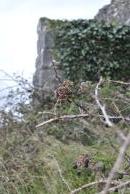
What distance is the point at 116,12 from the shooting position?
42.6 feet

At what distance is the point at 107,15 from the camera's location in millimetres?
13258

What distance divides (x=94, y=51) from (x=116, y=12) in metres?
2.28

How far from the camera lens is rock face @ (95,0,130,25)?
41.2ft

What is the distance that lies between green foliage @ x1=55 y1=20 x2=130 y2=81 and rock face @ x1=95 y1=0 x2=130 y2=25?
0.90m

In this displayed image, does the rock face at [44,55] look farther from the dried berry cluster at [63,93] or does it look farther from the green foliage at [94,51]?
the dried berry cluster at [63,93]

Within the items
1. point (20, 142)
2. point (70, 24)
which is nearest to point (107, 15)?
point (70, 24)

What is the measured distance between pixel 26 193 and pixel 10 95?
5076mm

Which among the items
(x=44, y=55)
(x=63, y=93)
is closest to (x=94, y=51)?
(x=44, y=55)

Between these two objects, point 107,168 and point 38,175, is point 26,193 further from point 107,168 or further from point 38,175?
point 107,168

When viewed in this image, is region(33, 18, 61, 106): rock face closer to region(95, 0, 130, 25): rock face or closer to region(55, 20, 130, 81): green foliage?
region(55, 20, 130, 81): green foliage

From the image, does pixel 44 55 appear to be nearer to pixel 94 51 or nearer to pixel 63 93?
pixel 94 51

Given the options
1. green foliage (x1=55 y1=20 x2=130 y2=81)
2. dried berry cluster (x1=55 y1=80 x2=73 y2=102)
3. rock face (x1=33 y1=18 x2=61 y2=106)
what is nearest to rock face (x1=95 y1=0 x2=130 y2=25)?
green foliage (x1=55 y1=20 x2=130 y2=81)

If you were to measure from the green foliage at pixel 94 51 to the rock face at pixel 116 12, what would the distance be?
90 centimetres

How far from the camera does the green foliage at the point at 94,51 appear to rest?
10906 mm
